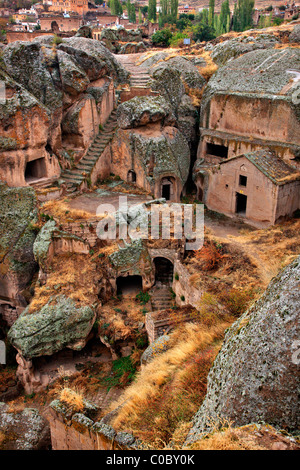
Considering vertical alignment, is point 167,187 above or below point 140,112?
below

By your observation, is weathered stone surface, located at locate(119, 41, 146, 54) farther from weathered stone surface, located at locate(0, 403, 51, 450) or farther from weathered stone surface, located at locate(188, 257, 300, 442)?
weathered stone surface, located at locate(188, 257, 300, 442)

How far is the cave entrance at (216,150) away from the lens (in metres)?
22.6

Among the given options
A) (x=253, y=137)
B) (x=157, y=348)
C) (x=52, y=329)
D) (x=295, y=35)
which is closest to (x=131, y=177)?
(x=253, y=137)

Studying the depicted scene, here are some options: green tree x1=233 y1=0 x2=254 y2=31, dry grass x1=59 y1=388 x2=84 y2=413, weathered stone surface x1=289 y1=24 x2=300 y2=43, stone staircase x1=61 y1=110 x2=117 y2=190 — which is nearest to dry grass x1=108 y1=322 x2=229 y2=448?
dry grass x1=59 y1=388 x2=84 y2=413

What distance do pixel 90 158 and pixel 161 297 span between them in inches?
357

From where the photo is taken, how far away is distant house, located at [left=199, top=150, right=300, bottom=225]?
1695 cm

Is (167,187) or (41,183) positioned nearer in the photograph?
(41,183)

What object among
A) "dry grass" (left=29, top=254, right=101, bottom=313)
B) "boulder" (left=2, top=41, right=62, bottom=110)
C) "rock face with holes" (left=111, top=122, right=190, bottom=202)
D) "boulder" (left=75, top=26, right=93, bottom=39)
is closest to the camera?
"dry grass" (left=29, top=254, right=101, bottom=313)

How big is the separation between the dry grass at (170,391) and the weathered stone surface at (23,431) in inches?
110

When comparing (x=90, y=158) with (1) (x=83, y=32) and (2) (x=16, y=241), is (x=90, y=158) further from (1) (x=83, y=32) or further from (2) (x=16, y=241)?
(1) (x=83, y=32)

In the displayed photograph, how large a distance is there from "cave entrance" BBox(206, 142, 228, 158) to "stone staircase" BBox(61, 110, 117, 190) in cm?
532

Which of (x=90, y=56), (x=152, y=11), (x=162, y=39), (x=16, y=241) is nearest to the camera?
(x=16, y=241)

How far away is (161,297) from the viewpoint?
1545 centimetres
